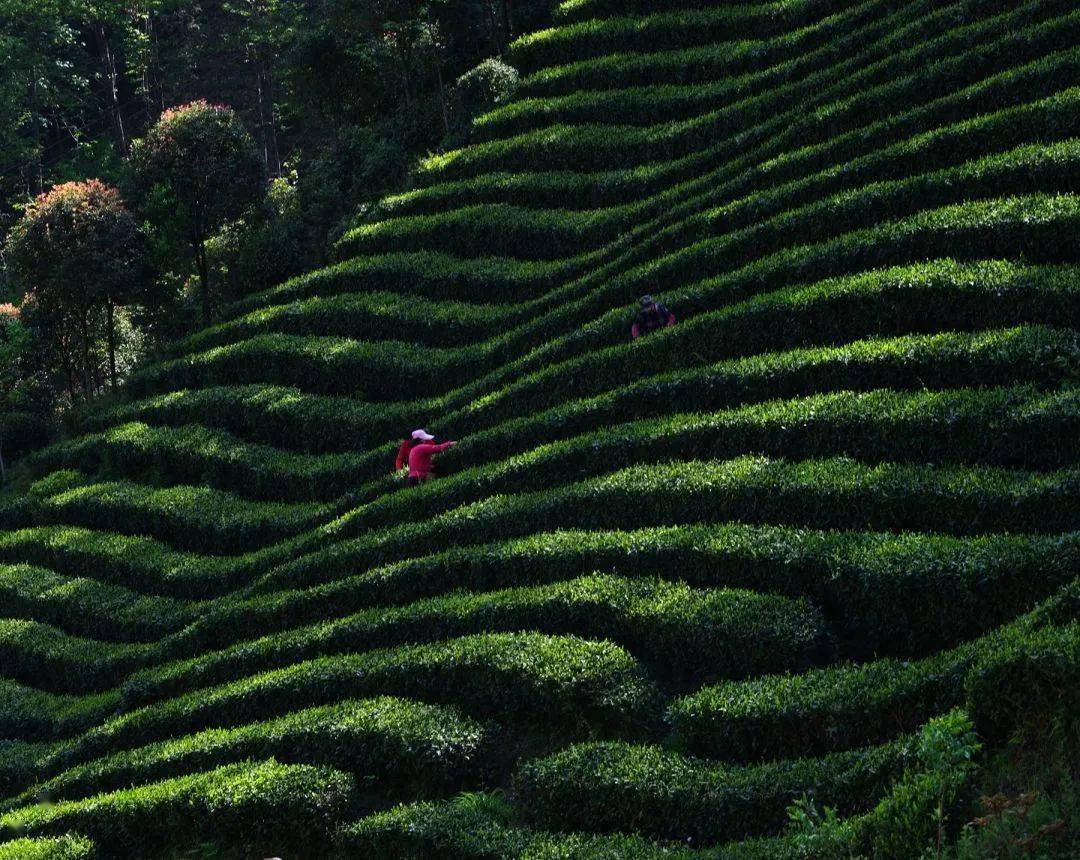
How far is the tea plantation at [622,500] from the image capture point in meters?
13.0

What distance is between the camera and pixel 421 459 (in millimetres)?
21719

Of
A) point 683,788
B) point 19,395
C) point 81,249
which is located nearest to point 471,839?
point 683,788

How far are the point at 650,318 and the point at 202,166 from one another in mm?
16653

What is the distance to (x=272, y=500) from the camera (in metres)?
25.1

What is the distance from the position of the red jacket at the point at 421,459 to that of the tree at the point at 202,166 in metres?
13.3

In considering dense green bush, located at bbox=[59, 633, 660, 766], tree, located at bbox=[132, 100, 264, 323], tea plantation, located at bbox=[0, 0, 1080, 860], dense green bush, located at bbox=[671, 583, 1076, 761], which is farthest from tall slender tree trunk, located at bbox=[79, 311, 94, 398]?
dense green bush, located at bbox=[671, 583, 1076, 761]

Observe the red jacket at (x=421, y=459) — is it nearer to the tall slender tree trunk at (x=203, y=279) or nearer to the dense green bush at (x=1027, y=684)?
the dense green bush at (x=1027, y=684)

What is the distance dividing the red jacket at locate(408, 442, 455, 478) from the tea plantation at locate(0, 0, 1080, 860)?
0.57 meters

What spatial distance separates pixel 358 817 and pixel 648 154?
18.3 meters

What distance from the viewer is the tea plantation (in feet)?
42.5

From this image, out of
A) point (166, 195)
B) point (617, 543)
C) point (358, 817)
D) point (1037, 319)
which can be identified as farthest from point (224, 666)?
point (166, 195)

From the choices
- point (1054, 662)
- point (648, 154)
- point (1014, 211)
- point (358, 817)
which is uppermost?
point (648, 154)

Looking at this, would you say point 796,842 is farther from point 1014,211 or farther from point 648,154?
point 648,154

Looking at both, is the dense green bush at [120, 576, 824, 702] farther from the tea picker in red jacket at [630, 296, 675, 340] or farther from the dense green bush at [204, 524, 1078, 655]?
the tea picker in red jacket at [630, 296, 675, 340]
